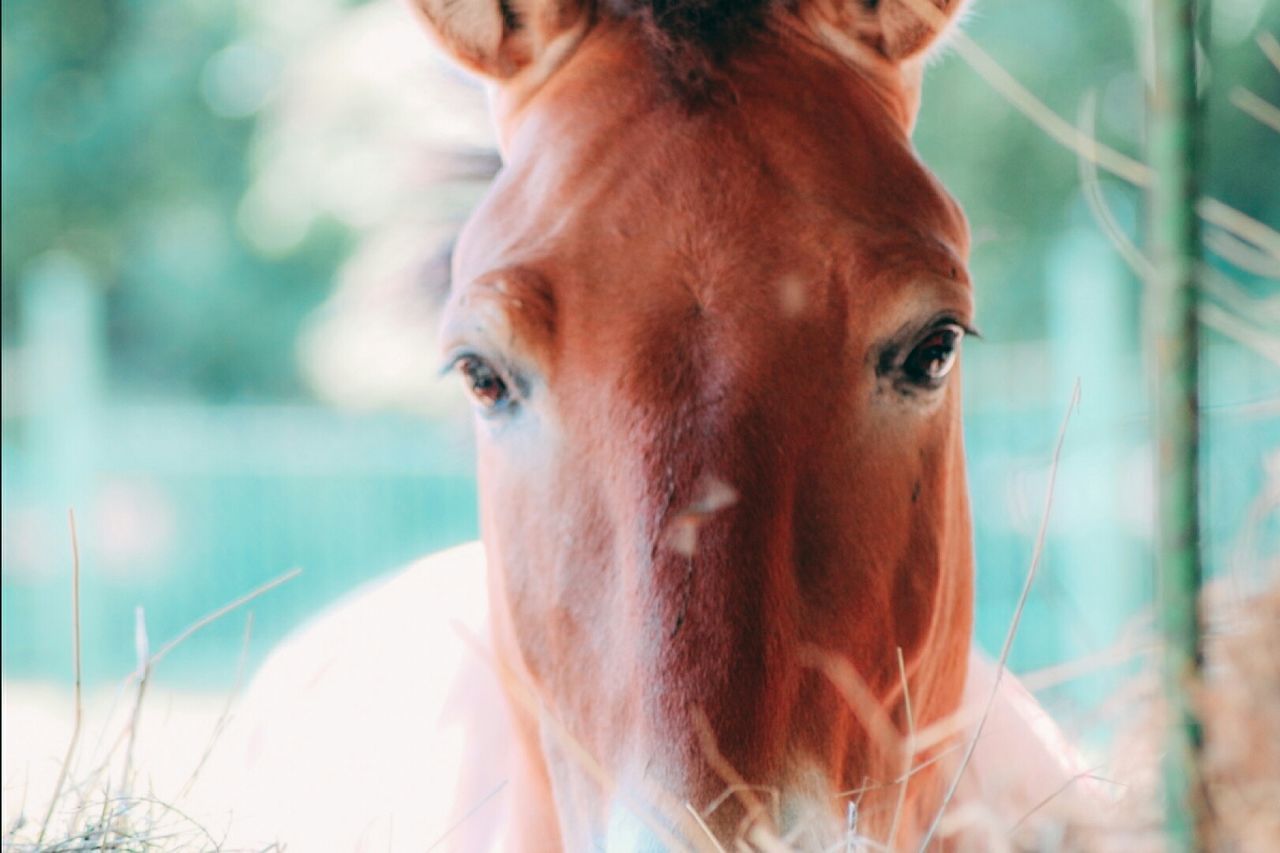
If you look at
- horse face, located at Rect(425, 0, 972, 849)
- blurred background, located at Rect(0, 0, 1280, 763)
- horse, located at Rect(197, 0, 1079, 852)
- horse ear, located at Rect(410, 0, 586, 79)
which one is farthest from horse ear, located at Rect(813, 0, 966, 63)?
blurred background, located at Rect(0, 0, 1280, 763)

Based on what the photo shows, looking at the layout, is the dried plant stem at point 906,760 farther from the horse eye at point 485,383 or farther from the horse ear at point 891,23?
the horse ear at point 891,23

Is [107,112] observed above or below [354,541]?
above

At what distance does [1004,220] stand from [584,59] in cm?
788

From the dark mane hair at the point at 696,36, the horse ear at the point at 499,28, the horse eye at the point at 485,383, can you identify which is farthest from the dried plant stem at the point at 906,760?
the horse ear at the point at 499,28

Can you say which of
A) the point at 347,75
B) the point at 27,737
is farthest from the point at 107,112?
the point at 27,737

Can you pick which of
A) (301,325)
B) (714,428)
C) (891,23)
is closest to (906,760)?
(714,428)

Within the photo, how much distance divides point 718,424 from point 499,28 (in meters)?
0.96

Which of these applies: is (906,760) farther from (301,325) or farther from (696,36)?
(301,325)

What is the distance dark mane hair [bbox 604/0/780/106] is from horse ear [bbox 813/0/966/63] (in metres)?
0.18

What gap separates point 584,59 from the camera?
2.07 meters

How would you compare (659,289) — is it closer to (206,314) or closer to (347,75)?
(347,75)

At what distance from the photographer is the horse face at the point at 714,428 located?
1.53 meters

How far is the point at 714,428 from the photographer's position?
1.60 meters

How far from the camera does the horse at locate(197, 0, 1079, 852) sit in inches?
60.3
